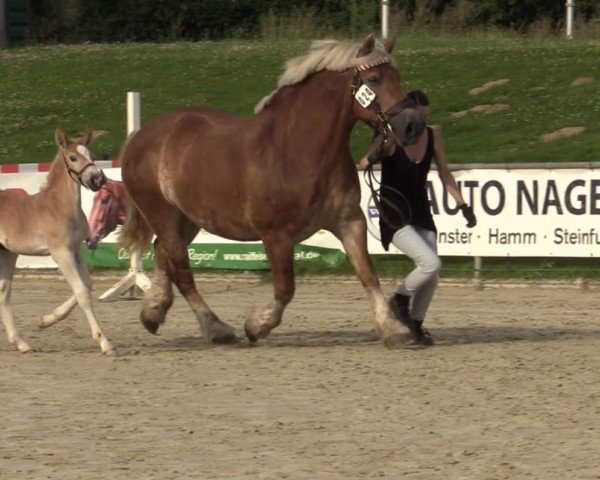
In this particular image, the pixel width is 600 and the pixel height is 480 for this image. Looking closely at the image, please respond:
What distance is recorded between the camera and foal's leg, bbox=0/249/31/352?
1169 cm

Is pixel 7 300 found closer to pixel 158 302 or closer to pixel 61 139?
pixel 158 302

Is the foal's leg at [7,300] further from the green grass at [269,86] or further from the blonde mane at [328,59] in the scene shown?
the green grass at [269,86]

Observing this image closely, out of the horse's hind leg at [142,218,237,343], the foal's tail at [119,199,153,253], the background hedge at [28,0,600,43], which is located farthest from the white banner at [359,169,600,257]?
the background hedge at [28,0,600,43]

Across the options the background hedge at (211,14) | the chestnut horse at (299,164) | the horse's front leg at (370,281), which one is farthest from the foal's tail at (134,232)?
the background hedge at (211,14)

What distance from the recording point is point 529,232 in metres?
16.2

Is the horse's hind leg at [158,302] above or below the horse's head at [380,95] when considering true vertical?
below

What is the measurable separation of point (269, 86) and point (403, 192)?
58.0 ft

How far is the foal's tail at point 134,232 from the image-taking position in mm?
12711

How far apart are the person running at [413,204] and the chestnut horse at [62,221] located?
2.03m

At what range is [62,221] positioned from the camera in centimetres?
1141

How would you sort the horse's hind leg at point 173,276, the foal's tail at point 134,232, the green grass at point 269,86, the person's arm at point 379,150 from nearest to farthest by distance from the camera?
the person's arm at point 379,150, the horse's hind leg at point 173,276, the foal's tail at point 134,232, the green grass at point 269,86

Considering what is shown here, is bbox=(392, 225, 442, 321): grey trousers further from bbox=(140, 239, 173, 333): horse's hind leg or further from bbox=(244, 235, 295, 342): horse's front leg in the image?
bbox=(140, 239, 173, 333): horse's hind leg

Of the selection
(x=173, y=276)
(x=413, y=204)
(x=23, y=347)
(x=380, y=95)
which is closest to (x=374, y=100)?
(x=380, y=95)

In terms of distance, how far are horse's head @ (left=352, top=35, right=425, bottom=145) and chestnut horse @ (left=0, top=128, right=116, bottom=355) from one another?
1929mm
